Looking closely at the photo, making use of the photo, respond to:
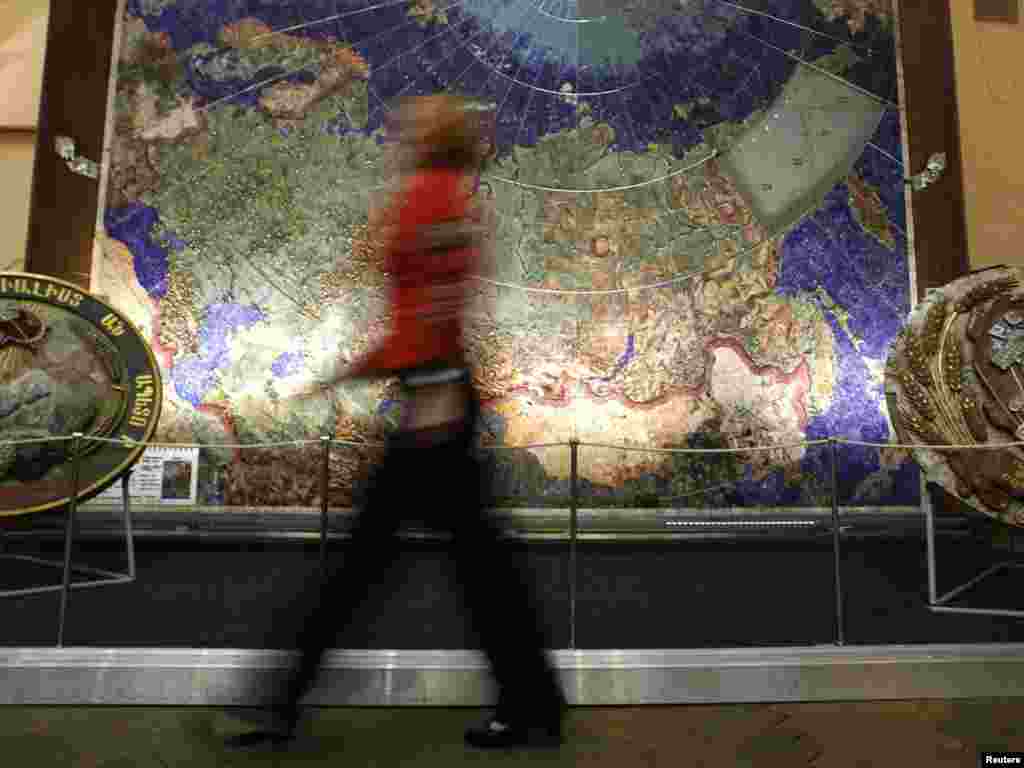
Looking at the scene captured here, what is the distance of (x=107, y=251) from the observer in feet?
16.5

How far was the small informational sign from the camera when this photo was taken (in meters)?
4.86

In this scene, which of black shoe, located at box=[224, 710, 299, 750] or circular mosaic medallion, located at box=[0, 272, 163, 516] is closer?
black shoe, located at box=[224, 710, 299, 750]

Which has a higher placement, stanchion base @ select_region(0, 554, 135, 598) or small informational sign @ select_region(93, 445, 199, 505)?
small informational sign @ select_region(93, 445, 199, 505)

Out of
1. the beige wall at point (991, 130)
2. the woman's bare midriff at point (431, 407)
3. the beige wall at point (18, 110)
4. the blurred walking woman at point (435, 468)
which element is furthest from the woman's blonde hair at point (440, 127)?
the beige wall at point (991, 130)

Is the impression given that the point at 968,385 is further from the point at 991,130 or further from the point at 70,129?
the point at 70,129

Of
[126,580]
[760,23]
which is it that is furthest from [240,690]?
[760,23]

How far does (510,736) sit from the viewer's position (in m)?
1.68

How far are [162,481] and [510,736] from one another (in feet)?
12.7

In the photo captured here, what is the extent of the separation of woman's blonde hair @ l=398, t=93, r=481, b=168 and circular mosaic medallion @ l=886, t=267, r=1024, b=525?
249 centimetres

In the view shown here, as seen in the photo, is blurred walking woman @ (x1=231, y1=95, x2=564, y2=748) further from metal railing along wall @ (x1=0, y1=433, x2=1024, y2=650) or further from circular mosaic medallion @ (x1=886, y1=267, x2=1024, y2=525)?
circular mosaic medallion @ (x1=886, y1=267, x2=1024, y2=525)

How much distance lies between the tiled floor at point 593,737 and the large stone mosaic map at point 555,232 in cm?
287

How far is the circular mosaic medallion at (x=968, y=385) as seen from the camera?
10.2ft

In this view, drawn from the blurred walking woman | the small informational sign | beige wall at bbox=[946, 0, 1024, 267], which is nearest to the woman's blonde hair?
the blurred walking woman

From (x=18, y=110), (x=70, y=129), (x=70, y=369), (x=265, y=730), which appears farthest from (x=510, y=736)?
(x=18, y=110)
